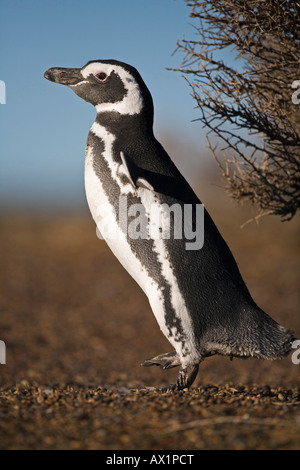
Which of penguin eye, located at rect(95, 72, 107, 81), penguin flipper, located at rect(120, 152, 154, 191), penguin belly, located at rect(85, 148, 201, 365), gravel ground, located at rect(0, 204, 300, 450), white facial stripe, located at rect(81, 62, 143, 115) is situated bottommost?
gravel ground, located at rect(0, 204, 300, 450)

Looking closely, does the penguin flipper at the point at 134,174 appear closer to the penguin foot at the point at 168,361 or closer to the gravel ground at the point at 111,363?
the penguin foot at the point at 168,361

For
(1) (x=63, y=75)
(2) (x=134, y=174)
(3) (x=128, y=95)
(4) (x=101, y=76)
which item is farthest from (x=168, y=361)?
(1) (x=63, y=75)

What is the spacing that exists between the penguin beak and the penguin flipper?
30.7 inches

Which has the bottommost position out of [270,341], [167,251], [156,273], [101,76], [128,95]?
[270,341]

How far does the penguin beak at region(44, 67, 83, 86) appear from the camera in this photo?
3.46m

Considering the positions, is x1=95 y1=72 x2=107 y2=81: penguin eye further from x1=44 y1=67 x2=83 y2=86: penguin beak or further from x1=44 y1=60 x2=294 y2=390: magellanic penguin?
x1=44 y1=67 x2=83 y2=86: penguin beak

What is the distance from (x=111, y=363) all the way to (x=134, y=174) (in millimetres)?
4759

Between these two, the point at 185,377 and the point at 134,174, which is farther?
the point at 185,377

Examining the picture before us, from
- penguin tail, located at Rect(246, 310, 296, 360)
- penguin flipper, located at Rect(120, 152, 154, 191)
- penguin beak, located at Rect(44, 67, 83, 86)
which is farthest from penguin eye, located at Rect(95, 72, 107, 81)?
penguin tail, located at Rect(246, 310, 296, 360)

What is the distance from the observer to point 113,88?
10.9 feet

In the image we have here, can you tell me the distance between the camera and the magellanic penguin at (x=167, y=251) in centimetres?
308

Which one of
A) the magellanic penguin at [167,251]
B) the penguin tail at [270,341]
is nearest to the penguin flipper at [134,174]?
the magellanic penguin at [167,251]

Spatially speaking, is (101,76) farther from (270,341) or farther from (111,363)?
(111,363)
